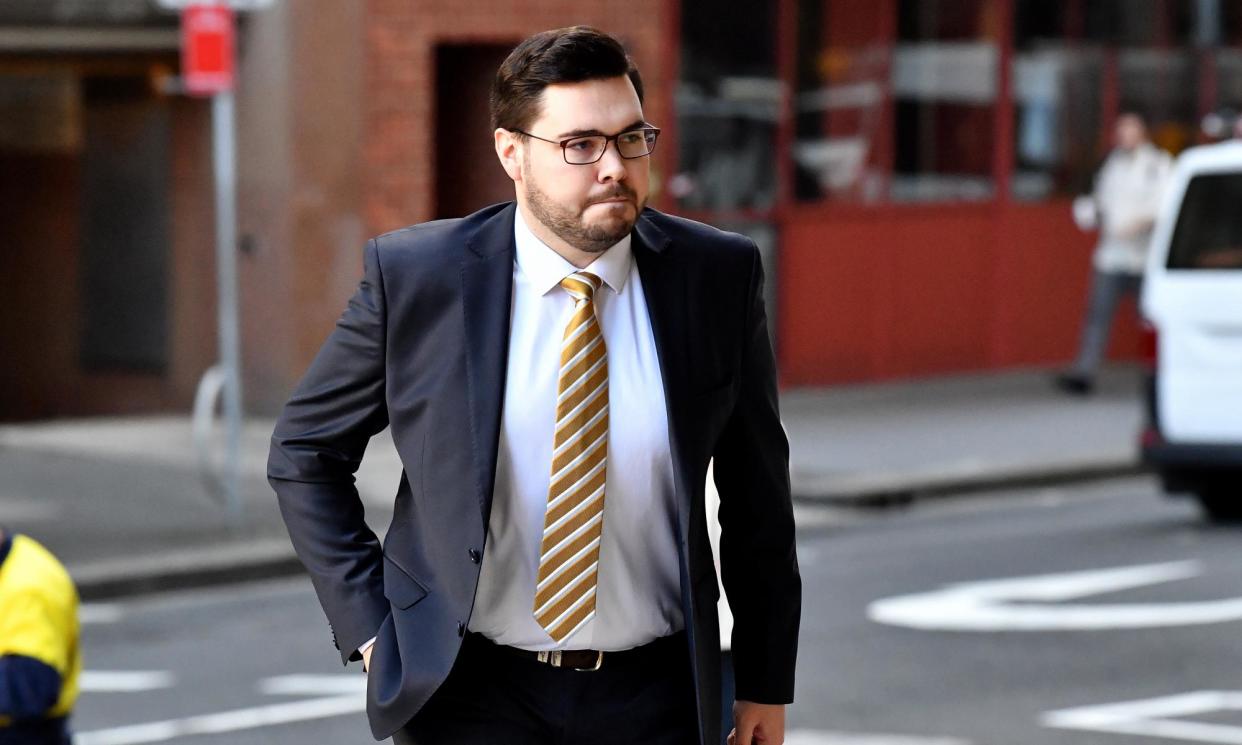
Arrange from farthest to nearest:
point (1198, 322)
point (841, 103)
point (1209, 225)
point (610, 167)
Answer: point (841, 103) < point (1209, 225) < point (1198, 322) < point (610, 167)

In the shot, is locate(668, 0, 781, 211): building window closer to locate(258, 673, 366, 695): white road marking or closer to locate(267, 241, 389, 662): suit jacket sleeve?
locate(258, 673, 366, 695): white road marking

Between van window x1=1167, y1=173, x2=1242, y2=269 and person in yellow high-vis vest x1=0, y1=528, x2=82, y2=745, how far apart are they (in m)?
7.63

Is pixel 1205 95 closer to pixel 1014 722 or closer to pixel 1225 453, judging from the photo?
pixel 1225 453

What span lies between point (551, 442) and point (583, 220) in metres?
0.34

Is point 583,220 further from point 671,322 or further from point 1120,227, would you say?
point 1120,227

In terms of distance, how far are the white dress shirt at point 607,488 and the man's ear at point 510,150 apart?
15cm

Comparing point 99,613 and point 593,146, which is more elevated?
point 593,146

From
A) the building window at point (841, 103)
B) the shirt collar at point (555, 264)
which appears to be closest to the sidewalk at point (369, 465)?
the building window at point (841, 103)

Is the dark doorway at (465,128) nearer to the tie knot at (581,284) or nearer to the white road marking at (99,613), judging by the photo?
the white road marking at (99,613)

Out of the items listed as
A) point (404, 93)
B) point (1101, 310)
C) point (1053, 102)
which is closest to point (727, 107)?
point (404, 93)

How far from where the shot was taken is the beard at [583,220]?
354 cm

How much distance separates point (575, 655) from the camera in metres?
3.66

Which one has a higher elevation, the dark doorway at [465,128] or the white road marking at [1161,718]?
the dark doorway at [465,128]

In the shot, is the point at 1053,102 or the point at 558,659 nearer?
the point at 558,659
